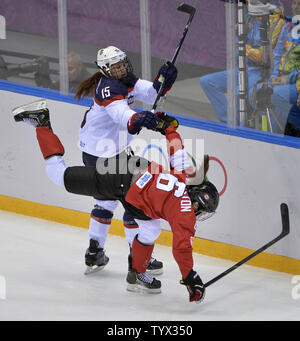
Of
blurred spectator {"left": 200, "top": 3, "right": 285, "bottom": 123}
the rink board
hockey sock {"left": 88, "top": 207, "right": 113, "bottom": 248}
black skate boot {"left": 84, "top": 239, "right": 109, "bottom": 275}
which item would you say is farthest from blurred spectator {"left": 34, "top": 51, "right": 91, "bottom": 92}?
black skate boot {"left": 84, "top": 239, "right": 109, "bottom": 275}

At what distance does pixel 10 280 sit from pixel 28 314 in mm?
585

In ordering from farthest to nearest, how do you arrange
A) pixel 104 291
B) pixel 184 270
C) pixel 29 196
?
pixel 29 196, pixel 104 291, pixel 184 270

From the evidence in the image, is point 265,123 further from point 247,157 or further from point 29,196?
point 29,196

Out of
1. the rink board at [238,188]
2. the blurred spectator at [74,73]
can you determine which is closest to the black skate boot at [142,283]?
the rink board at [238,188]

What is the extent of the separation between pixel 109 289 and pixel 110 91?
3.53ft

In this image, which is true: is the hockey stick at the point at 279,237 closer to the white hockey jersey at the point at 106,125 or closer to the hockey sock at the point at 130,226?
the hockey sock at the point at 130,226

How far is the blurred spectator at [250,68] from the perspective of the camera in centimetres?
559

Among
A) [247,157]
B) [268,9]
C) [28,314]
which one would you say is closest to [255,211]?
[247,157]

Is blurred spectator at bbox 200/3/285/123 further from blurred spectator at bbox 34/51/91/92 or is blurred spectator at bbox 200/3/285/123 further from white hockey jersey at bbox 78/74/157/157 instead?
blurred spectator at bbox 34/51/91/92

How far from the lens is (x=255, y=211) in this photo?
18.7 feet

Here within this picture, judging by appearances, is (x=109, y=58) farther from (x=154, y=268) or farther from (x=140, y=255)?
(x=154, y=268)

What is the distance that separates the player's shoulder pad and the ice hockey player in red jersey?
0.72ft

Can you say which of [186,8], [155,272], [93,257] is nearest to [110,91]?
[186,8]

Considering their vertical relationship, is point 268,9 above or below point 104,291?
above
